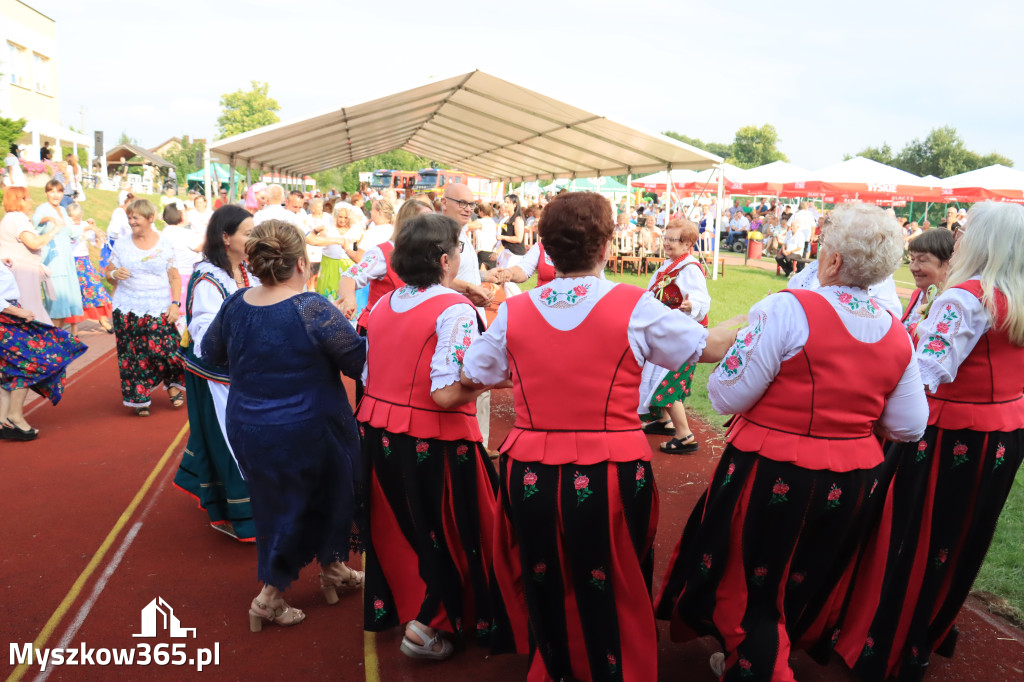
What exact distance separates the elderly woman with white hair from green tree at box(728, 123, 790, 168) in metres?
84.7

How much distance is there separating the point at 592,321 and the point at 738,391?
1.98 feet

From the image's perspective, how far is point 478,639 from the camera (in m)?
2.99

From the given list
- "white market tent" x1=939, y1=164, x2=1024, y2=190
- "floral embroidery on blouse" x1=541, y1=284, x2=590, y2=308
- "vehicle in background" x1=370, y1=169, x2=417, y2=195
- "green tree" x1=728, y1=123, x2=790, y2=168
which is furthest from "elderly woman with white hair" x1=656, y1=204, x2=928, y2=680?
"green tree" x1=728, y1=123, x2=790, y2=168

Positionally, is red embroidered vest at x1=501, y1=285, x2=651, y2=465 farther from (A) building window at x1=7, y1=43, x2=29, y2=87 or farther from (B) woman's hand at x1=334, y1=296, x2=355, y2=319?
(A) building window at x1=7, y1=43, x2=29, y2=87

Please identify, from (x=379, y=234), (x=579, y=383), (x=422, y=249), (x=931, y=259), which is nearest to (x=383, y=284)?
(x=422, y=249)

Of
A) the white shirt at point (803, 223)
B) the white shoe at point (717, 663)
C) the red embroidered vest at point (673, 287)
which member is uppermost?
the white shirt at point (803, 223)

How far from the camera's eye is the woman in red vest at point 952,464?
2.71 meters

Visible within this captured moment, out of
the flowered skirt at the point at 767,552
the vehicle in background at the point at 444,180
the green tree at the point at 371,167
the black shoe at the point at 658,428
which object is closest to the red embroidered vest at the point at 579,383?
the flowered skirt at the point at 767,552

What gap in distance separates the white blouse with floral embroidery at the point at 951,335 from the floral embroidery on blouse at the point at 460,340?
5.54 feet

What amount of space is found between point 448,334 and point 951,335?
6.15ft

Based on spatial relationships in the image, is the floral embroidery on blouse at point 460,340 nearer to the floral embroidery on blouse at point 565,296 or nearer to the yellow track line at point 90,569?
the floral embroidery on blouse at point 565,296

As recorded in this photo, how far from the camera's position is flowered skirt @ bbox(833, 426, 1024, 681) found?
2.85 m

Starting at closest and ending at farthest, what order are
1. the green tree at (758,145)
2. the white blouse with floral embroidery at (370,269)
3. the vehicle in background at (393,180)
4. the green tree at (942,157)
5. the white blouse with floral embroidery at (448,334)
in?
the white blouse with floral embroidery at (448,334) → the white blouse with floral embroidery at (370,269) → the vehicle in background at (393,180) → the green tree at (942,157) → the green tree at (758,145)

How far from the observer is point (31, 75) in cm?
3400
